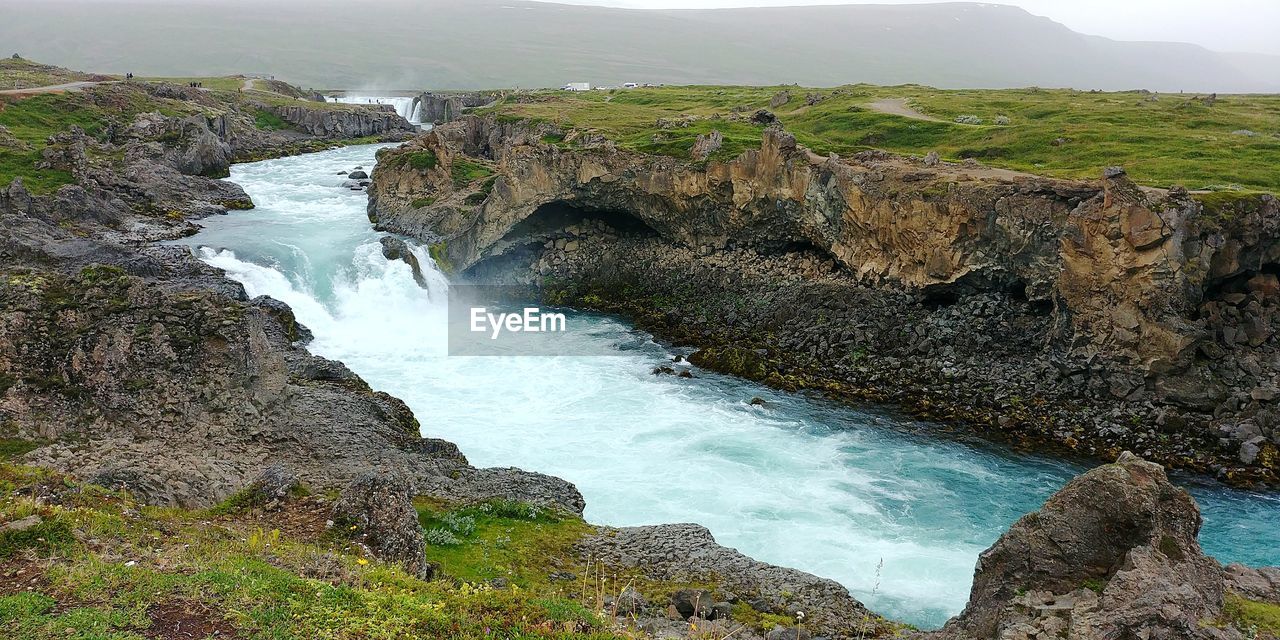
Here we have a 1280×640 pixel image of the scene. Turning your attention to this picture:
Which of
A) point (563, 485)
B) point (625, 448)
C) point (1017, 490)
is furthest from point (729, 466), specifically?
point (1017, 490)

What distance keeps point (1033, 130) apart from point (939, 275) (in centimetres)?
2070

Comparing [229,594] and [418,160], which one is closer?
[229,594]

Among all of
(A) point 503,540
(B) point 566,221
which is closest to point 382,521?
(A) point 503,540

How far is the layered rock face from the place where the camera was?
29016mm

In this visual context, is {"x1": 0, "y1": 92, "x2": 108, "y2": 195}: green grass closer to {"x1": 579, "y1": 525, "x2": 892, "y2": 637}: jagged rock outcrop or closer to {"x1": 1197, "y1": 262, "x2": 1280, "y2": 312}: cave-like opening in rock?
{"x1": 579, "y1": 525, "x2": 892, "y2": 637}: jagged rock outcrop

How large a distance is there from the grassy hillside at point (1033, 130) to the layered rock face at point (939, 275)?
4.15 m

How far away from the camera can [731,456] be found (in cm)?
2745

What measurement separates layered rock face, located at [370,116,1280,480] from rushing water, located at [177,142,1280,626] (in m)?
3.00

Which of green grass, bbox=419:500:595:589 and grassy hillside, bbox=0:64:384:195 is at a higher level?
grassy hillside, bbox=0:64:384:195

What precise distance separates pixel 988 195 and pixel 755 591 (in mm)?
23367

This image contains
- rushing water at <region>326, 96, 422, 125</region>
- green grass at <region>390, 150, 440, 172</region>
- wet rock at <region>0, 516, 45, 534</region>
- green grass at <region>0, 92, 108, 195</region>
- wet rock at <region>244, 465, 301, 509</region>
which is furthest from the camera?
rushing water at <region>326, 96, 422, 125</region>

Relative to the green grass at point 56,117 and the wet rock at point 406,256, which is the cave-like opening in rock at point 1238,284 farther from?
the green grass at point 56,117

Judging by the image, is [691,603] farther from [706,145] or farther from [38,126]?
[38,126]

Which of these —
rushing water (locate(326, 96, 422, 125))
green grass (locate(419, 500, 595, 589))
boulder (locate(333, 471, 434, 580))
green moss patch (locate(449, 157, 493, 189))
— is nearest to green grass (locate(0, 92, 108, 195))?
green moss patch (locate(449, 157, 493, 189))
